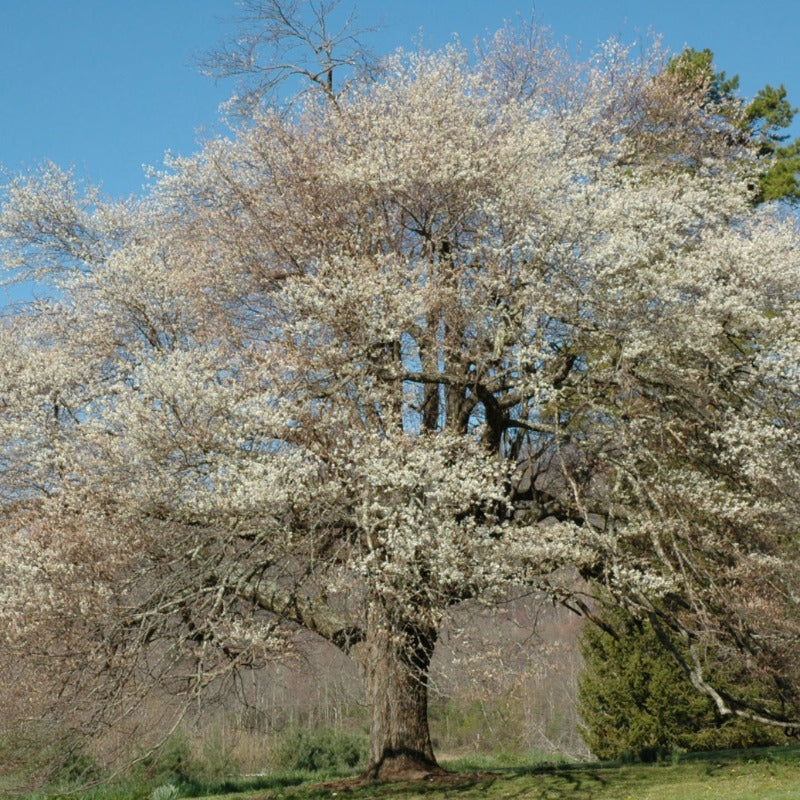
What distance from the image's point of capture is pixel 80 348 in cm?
1273

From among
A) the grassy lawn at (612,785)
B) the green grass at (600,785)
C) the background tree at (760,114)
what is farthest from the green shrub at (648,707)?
the background tree at (760,114)

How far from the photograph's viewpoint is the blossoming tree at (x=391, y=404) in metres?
9.80

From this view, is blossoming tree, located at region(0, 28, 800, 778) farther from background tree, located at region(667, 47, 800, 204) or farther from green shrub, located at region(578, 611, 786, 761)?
background tree, located at region(667, 47, 800, 204)

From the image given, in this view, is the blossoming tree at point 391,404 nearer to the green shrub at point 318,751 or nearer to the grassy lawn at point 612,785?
the grassy lawn at point 612,785

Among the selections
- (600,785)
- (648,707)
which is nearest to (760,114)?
(648,707)

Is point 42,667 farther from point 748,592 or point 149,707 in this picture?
point 748,592

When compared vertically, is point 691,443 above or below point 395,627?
above

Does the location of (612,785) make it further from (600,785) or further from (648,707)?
(648,707)

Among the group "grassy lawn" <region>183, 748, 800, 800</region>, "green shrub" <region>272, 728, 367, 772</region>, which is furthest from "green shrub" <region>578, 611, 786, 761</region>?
"green shrub" <region>272, 728, 367, 772</region>

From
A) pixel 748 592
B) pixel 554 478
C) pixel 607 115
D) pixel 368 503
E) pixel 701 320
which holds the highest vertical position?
pixel 607 115

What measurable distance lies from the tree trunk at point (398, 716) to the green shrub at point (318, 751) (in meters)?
6.69

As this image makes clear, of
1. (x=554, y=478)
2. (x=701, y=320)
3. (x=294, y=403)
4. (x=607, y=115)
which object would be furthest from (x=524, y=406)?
(x=607, y=115)

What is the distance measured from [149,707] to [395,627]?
9.71 ft

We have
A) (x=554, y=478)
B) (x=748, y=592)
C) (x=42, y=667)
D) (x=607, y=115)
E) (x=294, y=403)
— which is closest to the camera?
(x=42, y=667)
